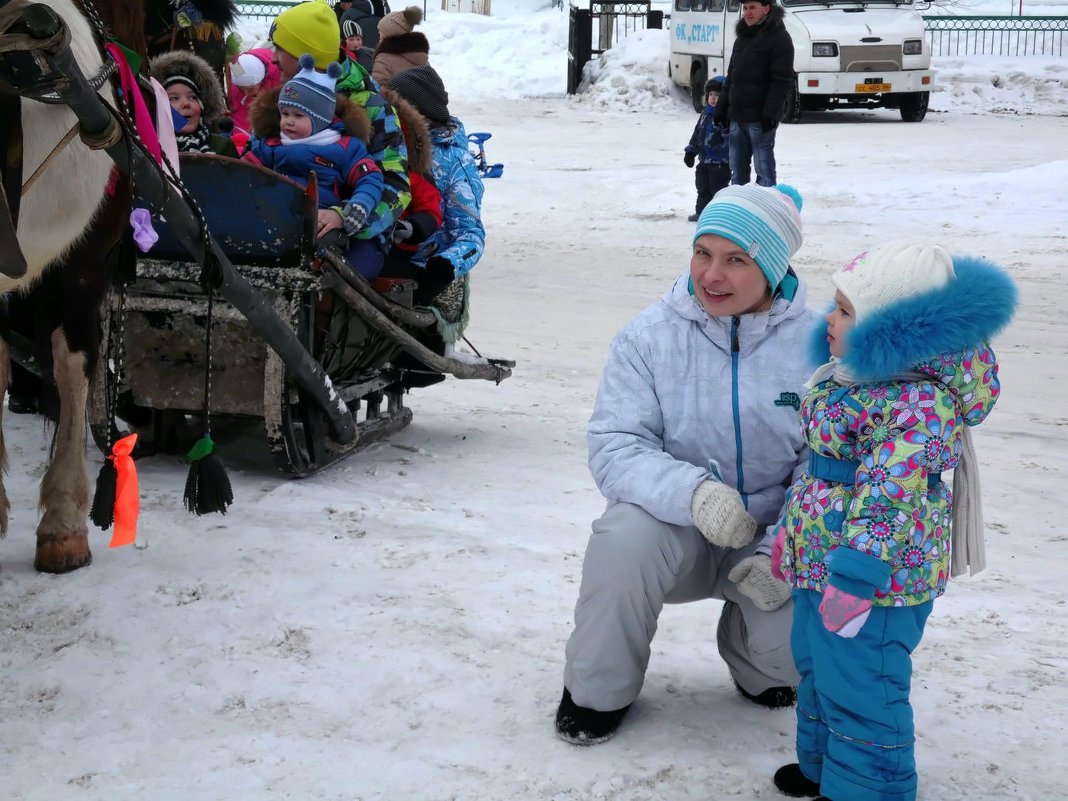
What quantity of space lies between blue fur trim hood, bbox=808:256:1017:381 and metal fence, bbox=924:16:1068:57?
2026cm

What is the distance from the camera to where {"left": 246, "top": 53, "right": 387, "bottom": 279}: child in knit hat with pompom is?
178 inches

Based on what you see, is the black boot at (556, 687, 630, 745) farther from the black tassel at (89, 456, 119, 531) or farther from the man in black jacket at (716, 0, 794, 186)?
the man in black jacket at (716, 0, 794, 186)

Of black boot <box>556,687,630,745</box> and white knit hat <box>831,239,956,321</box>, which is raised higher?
white knit hat <box>831,239,956,321</box>

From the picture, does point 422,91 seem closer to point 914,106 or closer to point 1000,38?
point 914,106

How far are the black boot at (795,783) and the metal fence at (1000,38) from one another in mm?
20375

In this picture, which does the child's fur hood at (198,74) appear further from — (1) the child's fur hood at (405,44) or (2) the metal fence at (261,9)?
(2) the metal fence at (261,9)

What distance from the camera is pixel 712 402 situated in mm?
2822

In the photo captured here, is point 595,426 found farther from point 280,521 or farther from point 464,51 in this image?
point 464,51

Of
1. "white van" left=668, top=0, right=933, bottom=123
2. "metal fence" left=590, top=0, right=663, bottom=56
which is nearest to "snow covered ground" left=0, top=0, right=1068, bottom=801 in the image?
"white van" left=668, top=0, right=933, bottom=123

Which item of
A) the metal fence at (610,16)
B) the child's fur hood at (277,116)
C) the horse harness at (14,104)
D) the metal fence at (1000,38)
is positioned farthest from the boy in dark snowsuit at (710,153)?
the metal fence at (1000,38)

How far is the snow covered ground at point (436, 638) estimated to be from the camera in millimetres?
2711

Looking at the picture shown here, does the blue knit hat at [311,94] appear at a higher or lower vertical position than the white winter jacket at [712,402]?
higher

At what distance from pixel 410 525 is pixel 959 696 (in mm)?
1809

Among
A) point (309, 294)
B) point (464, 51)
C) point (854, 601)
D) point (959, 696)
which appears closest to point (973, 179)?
point (309, 294)
